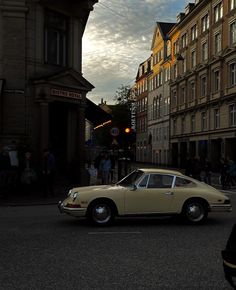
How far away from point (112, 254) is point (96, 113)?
62.2 ft

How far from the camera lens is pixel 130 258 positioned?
812 centimetres

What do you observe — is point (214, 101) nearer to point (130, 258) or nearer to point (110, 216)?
point (110, 216)

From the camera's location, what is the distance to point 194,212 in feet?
40.7

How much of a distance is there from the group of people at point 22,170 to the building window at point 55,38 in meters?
4.88

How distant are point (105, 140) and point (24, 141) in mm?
75534

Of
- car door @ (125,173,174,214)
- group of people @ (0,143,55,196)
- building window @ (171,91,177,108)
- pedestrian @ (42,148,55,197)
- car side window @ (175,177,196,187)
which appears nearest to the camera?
car door @ (125,173,174,214)

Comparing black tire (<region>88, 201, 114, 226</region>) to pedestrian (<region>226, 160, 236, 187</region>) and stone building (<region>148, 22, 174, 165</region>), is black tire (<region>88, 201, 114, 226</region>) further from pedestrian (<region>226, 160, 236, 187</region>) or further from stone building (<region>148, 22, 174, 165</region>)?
stone building (<region>148, 22, 174, 165</region>)

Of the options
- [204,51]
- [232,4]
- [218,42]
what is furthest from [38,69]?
[204,51]

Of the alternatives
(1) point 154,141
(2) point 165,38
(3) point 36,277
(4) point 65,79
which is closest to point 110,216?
(3) point 36,277

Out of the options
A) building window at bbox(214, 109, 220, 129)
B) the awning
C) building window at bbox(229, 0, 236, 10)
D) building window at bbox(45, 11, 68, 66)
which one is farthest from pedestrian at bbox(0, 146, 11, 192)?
building window at bbox(214, 109, 220, 129)

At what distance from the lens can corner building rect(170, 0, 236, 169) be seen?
47156mm

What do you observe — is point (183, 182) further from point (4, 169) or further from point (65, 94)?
point (65, 94)

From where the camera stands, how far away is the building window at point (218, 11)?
164 feet

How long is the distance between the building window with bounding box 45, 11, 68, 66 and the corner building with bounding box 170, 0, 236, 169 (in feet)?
82.2
